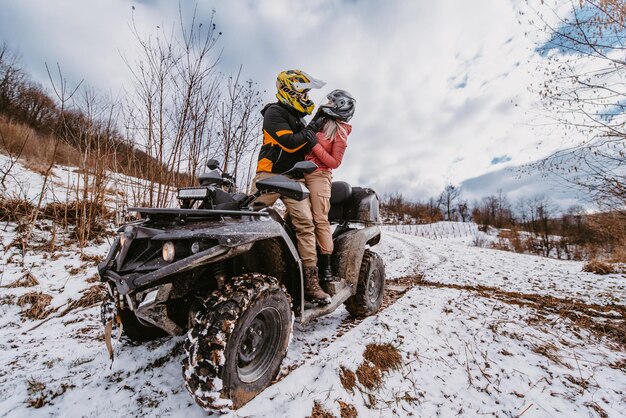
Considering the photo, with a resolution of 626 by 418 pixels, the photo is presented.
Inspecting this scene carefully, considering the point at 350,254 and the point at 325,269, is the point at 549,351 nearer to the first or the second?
the point at 350,254

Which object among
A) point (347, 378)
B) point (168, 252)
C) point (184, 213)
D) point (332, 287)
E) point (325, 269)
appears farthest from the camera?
point (325, 269)

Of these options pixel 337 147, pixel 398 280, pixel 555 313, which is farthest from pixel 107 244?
pixel 555 313

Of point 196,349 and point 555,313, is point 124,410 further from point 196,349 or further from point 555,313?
point 555,313

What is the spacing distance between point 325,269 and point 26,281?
4.30 meters

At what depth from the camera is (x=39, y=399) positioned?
1861mm

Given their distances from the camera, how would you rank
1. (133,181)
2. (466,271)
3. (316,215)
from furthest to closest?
(466,271), (133,181), (316,215)

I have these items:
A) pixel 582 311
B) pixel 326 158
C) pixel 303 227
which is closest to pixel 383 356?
pixel 303 227

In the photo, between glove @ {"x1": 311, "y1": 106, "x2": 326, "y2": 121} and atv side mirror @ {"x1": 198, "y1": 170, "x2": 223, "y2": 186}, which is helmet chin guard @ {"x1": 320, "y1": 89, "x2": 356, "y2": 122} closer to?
glove @ {"x1": 311, "y1": 106, "x2": 326, "y2": 121}

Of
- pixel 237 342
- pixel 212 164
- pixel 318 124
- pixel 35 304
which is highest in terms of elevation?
pixel 318 124

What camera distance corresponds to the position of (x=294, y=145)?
2771 millimetres

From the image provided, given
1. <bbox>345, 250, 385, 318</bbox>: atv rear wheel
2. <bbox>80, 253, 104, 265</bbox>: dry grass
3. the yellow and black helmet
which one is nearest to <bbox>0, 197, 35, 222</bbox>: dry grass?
<bbox>80, 253, 104, 265</bbox>: dry grass

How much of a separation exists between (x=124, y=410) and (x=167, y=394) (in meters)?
0.25

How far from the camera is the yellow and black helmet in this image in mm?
2965

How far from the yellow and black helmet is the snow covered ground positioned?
8.00 ft
